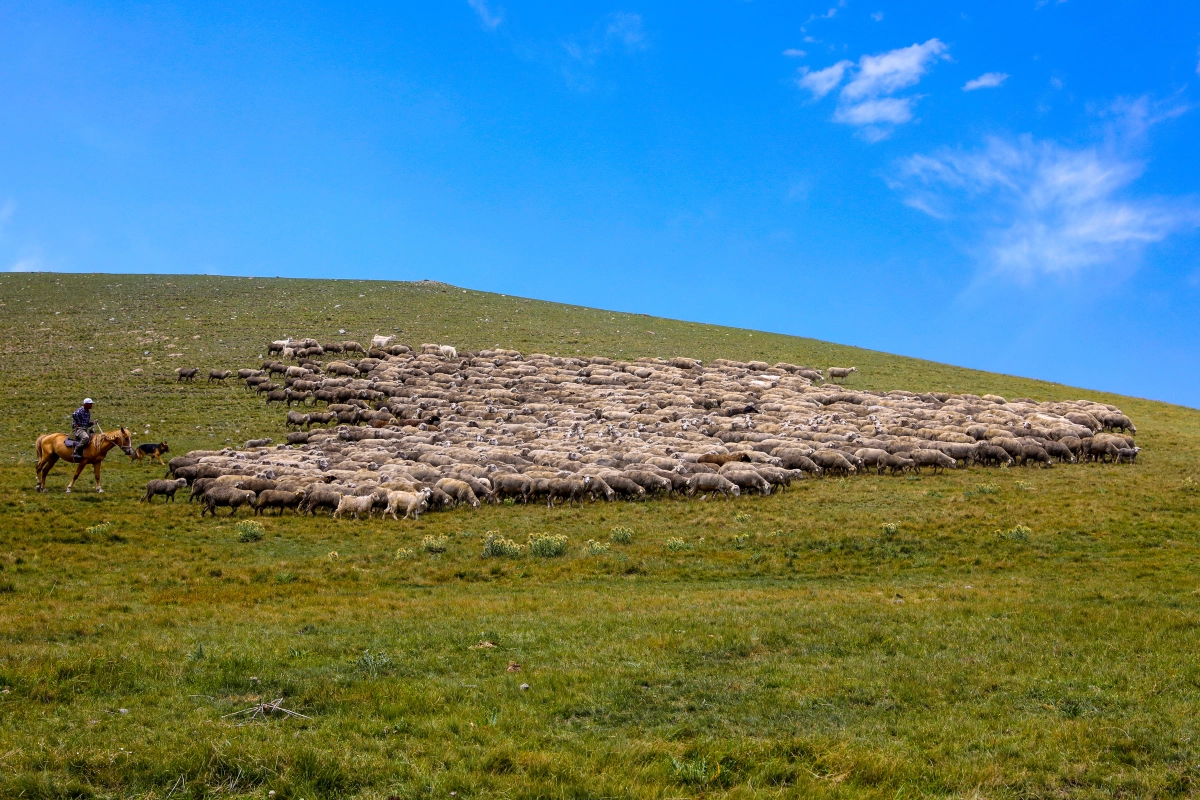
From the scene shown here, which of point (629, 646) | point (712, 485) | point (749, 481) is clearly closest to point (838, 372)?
point (749, 481)

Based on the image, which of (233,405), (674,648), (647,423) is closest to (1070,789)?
(674,648)

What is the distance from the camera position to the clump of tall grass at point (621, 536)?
62.6 feet

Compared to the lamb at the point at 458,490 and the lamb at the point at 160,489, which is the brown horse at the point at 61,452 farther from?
the lamb at the point at 458,490

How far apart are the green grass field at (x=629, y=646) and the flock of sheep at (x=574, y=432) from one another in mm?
1430

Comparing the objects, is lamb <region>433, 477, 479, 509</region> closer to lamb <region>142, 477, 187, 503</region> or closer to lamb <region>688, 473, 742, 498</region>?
lamb <region>688, 473, 742, 498</region>

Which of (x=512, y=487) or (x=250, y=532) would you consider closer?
(x=250, y=532)

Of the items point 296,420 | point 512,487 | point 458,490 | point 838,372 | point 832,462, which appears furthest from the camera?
point 838,372

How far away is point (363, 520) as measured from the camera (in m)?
21.9

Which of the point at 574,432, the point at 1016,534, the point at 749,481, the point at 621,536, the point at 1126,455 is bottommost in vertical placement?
the point at 621,536

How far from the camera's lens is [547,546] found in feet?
59.0

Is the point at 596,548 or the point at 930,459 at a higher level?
the point at 930,459

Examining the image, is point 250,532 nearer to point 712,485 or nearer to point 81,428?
point 81,428

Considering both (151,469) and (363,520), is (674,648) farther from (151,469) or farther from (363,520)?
(151,469)

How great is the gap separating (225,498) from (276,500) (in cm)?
134
